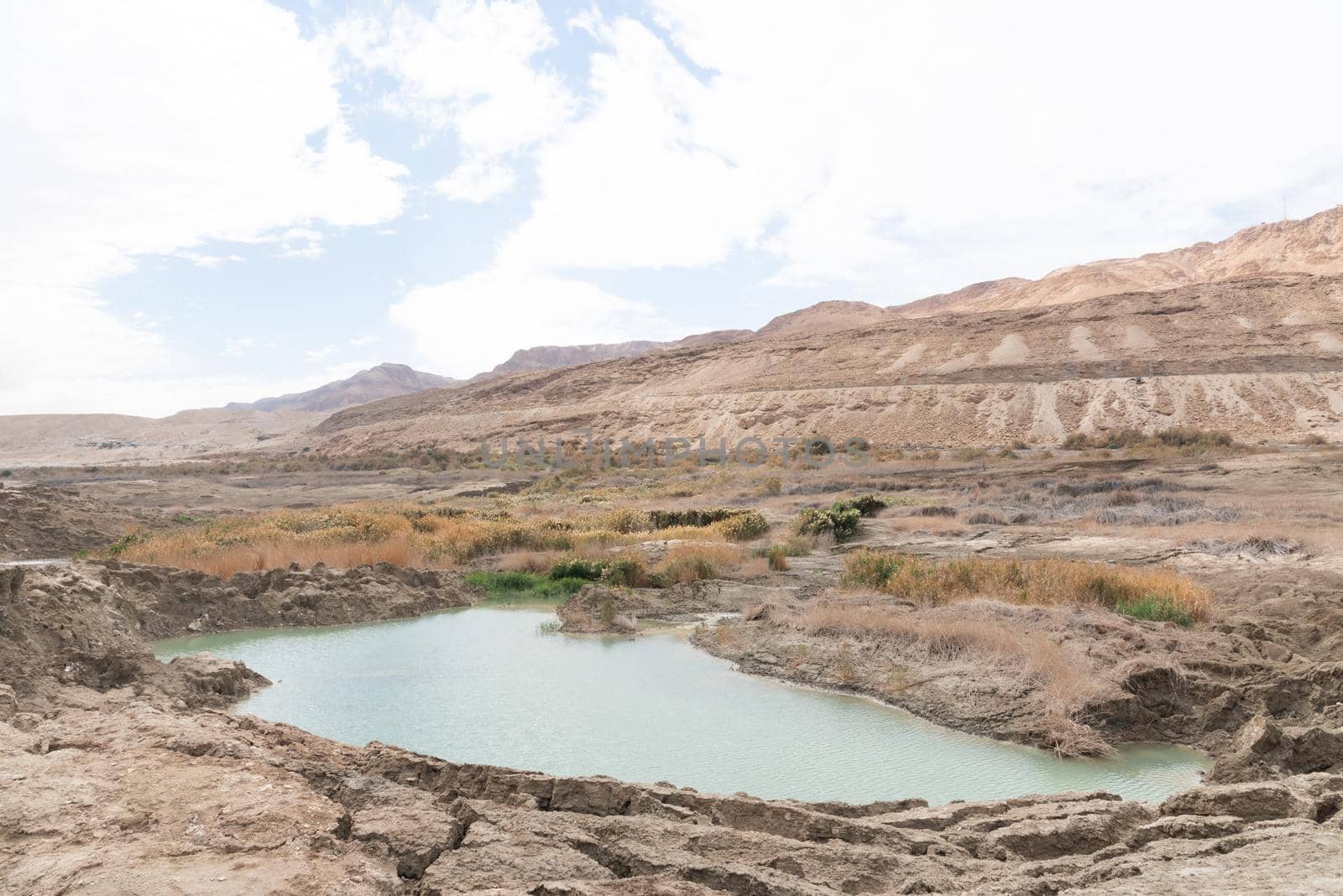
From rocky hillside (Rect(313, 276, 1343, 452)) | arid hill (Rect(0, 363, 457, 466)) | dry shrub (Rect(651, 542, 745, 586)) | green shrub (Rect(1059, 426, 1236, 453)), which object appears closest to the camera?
dry shrub (Rect(651, 542, 745, 586))

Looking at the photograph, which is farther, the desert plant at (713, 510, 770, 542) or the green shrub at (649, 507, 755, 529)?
the green shrub at (649, 507, 755, 529)

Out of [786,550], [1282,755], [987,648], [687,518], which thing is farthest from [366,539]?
[1282,755]

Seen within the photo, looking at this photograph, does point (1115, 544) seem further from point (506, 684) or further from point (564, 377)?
point (564, 377)

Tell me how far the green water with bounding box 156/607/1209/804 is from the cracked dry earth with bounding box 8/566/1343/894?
1.49 meters

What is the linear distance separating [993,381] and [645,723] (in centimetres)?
5201

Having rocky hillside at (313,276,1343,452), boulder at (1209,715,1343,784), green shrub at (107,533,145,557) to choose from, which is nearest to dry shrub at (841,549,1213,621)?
boulder at (1209,715,1343,784)

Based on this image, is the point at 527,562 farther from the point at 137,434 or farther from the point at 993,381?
the point at 137,434

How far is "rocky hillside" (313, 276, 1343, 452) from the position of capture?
47.2 m

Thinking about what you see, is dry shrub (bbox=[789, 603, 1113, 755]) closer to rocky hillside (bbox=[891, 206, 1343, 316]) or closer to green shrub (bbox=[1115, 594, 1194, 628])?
green shrub (bbox=[1115, 594, 1194, 628])

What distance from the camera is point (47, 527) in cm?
1959

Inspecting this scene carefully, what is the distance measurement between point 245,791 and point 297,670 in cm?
683

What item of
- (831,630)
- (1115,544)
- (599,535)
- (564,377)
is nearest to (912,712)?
(831,630)

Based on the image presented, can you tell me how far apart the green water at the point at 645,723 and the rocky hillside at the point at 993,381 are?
4082cm

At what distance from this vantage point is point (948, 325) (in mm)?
68750
